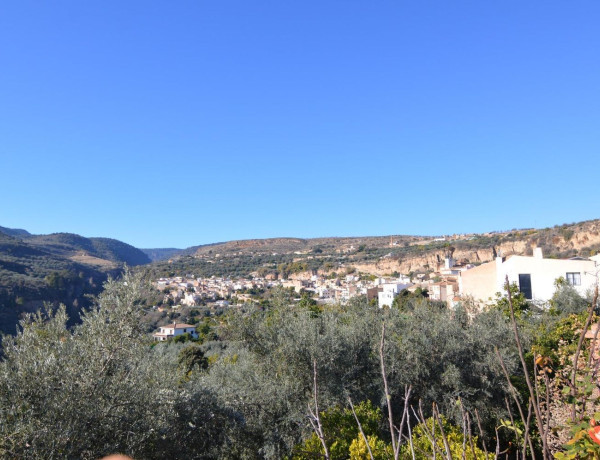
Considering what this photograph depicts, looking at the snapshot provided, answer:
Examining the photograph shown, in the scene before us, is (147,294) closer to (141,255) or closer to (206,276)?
(206,276)

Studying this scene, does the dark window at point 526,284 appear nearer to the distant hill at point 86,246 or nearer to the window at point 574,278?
the window at point 574,278

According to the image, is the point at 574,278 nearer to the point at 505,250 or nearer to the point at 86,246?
the point at 505,250

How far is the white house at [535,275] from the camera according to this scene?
21.8 m

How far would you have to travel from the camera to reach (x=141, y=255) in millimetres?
137000

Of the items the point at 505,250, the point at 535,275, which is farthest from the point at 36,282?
the point at 505,250

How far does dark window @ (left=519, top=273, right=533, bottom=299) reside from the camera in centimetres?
2367

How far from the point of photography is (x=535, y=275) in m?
23.4

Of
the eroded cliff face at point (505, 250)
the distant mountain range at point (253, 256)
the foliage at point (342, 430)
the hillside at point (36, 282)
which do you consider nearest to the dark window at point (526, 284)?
the eroded cliff face at point (505, 250)

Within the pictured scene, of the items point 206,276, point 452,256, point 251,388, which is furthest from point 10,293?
point 452,256

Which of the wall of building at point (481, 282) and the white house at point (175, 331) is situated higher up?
the wall of building at point (481, 282)

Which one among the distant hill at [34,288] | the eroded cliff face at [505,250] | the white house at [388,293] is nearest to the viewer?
the distant hill at [34,288]

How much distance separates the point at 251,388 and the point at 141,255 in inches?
5484

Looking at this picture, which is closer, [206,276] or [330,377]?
[330,377]

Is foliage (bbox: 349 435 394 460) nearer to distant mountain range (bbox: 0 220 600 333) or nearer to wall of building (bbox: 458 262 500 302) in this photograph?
distant mountain range (bbox: 0 220 600 333)
